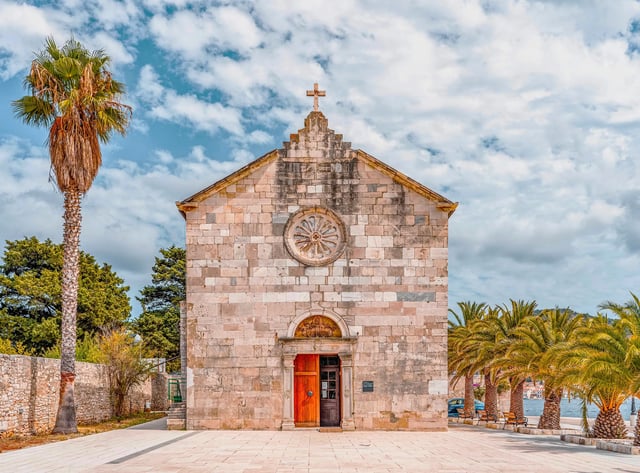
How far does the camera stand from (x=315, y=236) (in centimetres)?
2397

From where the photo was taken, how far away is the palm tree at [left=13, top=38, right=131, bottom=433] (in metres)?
23.2

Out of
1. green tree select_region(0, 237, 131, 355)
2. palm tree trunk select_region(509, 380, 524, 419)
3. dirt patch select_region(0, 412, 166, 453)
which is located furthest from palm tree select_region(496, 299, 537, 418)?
green tree select_region(0, 237, 131, 355)

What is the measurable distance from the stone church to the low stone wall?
449cm

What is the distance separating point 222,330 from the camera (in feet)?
77.3

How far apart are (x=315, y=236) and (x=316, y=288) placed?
1758mm

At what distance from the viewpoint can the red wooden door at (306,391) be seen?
23.7 metres

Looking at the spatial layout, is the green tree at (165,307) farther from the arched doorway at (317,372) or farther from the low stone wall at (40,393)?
the arched doorway at (317,372)

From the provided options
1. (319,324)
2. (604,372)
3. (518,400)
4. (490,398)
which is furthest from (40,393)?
(490,398)

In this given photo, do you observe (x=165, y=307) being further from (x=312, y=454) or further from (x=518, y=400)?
A: (x=312, y=454)

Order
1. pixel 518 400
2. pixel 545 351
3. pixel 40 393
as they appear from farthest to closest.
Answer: pixel 518 400
pixel 545 351
pixel 40 393

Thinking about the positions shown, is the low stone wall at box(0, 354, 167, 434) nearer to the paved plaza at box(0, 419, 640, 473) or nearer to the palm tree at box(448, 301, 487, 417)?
the paved plaza at box(0, 419, 640, 473)

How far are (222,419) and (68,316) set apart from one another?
6016mm

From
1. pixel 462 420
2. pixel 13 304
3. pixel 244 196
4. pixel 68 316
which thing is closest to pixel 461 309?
pixel 462 420

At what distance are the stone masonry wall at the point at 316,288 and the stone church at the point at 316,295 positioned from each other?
3 cm
